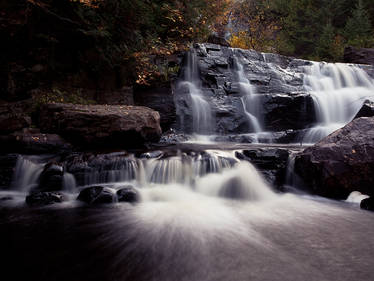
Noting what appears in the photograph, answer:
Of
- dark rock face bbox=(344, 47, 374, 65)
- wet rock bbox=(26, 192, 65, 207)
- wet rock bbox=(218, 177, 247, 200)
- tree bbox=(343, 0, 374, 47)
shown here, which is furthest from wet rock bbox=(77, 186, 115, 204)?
tree bbox=(343, 0, 374, 47)

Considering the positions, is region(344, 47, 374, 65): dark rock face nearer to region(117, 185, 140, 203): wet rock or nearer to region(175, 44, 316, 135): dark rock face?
region(175, 44, 316, 135): dark rock face

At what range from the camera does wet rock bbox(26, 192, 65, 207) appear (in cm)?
370

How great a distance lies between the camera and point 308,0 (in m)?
20.0

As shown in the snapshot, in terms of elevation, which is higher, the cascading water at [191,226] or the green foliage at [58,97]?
the green foliage at [58,97]

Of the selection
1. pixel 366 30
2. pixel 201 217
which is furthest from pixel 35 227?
pixel 366 30

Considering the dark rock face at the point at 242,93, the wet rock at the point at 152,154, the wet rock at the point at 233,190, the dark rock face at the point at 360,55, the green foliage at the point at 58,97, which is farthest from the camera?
the dark rock face at the point at 360,55

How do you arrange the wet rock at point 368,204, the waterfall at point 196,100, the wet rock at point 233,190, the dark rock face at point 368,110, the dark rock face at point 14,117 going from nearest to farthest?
the wet rock at point 368,204
the wet rock at point 233,190
the dark rock face at point 14,117
the dark rock face at point 368,110
the waterfall at point 196,100

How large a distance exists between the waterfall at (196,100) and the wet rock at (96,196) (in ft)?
17.2

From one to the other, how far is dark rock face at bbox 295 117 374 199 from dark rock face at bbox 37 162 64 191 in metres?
4.44

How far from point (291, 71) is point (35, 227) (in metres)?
12.0

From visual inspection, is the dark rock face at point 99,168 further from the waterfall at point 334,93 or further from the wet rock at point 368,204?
the waterfall at point 334,93

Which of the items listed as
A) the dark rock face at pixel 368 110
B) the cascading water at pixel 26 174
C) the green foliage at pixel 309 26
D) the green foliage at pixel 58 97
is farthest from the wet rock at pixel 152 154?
the green foliage at pixel 309 26

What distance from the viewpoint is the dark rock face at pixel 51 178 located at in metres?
4.27

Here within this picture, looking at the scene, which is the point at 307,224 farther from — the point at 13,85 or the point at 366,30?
the point at 366,30
